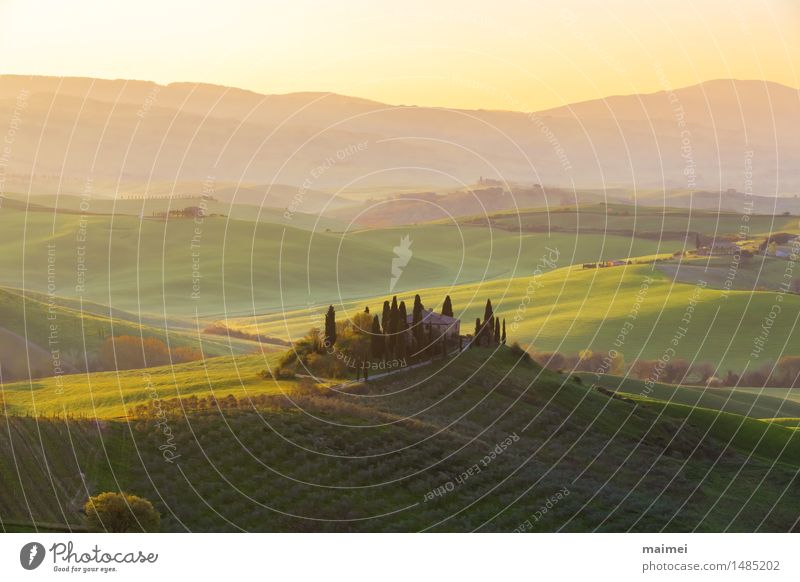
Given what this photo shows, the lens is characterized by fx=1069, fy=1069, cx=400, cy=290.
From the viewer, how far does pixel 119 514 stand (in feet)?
141

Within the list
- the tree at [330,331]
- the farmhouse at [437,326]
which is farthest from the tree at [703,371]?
the tree at [330,331]

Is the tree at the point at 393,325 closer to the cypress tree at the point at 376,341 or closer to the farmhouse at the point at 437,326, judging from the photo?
the cypress tree at the point at 376,341

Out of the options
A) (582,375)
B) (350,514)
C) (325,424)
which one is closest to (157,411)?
(325,424)

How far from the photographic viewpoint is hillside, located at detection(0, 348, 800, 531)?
4622 centimetres

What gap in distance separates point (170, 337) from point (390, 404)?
38.4 meters

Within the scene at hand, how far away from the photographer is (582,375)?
92875 millimetres

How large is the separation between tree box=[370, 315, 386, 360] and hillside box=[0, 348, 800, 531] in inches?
79.6

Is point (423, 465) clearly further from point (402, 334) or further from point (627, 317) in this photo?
point (627, 317)

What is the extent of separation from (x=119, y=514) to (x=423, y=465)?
53.4 feet

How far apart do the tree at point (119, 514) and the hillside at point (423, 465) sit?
2.90 feet

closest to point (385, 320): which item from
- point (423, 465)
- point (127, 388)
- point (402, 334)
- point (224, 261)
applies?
point (402, 334)

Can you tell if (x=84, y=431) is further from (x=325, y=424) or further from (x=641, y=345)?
(x=641, y=345)
